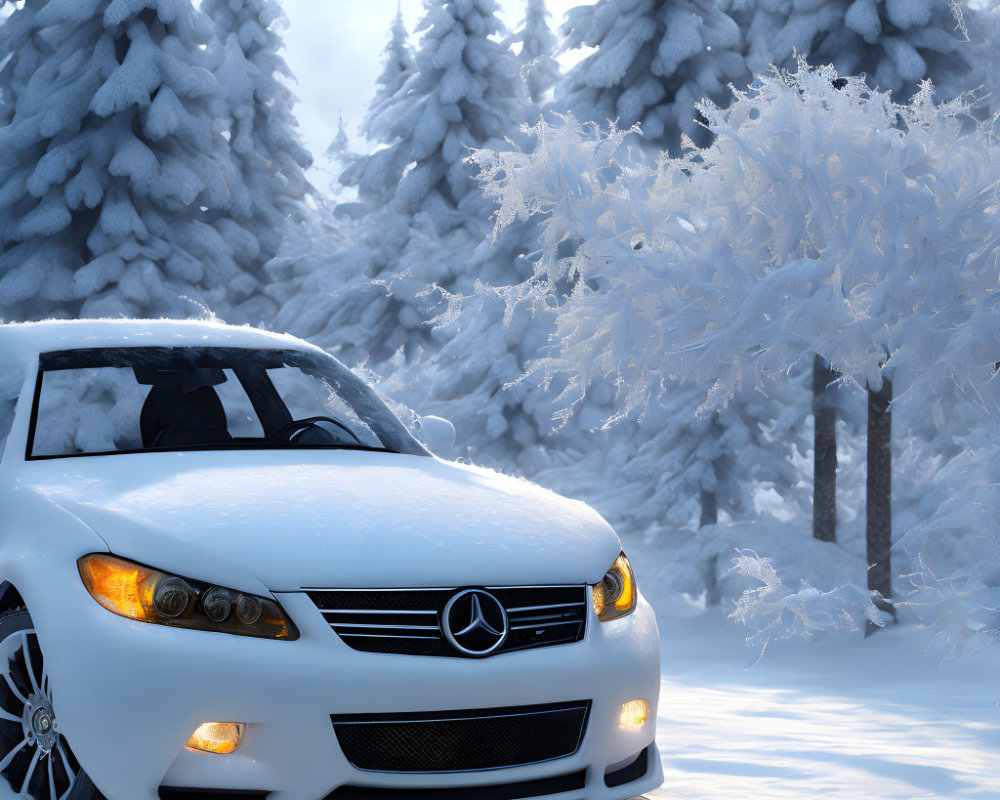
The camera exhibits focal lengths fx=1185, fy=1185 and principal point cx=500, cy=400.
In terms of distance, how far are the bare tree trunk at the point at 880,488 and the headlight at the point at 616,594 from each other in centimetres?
932

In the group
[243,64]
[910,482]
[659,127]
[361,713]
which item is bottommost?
[910,482]

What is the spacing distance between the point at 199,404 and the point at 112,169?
1616cm

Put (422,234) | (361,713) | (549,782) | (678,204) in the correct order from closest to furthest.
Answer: (361,713), (549,782), (678,204), (422,234)

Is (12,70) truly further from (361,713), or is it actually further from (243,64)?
(361,713)

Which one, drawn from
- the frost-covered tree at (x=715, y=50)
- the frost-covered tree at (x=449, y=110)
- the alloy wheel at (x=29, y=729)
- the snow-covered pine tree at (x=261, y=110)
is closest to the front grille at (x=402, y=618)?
the alloy wheel at (x=29, y=729)

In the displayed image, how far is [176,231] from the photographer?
21.7 metres

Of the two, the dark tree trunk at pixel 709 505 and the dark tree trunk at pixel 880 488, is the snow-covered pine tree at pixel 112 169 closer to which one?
the dark tree trunk at pixel 709 505

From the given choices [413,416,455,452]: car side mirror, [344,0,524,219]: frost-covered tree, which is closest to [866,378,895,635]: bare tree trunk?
[413,416,455,452]: car side mirror

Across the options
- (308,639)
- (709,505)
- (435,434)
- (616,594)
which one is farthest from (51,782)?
(709,505)

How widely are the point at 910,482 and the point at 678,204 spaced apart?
948cm

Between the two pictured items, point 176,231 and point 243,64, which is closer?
point 176,231

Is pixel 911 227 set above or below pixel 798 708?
above

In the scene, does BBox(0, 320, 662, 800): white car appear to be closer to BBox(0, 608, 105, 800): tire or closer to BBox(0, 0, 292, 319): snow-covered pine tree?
BBox(0, 608, 105, 800): tire

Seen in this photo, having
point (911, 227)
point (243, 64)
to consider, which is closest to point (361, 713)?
point (911, 227)
